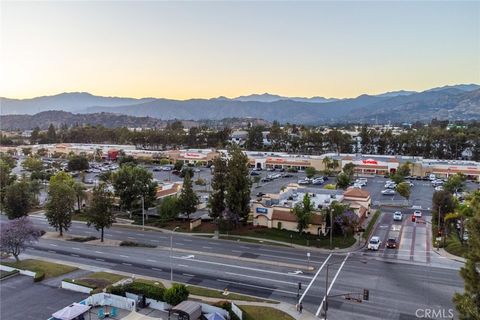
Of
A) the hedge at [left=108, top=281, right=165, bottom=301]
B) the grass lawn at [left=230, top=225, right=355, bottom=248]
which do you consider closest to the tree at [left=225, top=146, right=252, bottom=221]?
the grass lawn at [left=230, top=225, right=355, bottom=248]

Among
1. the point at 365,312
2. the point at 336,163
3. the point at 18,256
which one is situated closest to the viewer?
the point at 365,312

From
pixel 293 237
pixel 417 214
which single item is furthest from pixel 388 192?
pixel 293 237

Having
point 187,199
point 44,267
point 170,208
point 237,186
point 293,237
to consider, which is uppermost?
point 237,186

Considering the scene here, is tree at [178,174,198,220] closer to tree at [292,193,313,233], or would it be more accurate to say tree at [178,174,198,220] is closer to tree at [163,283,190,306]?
tree at [292,193,313,233]

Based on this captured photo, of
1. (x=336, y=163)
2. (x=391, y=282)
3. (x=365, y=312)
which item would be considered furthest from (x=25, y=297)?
(x=336, y=163)

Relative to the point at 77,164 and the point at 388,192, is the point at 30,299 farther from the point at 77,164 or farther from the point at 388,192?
the point at 77,164

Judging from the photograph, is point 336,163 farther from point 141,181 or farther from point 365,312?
point 365,312

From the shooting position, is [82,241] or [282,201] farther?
[282,201]
